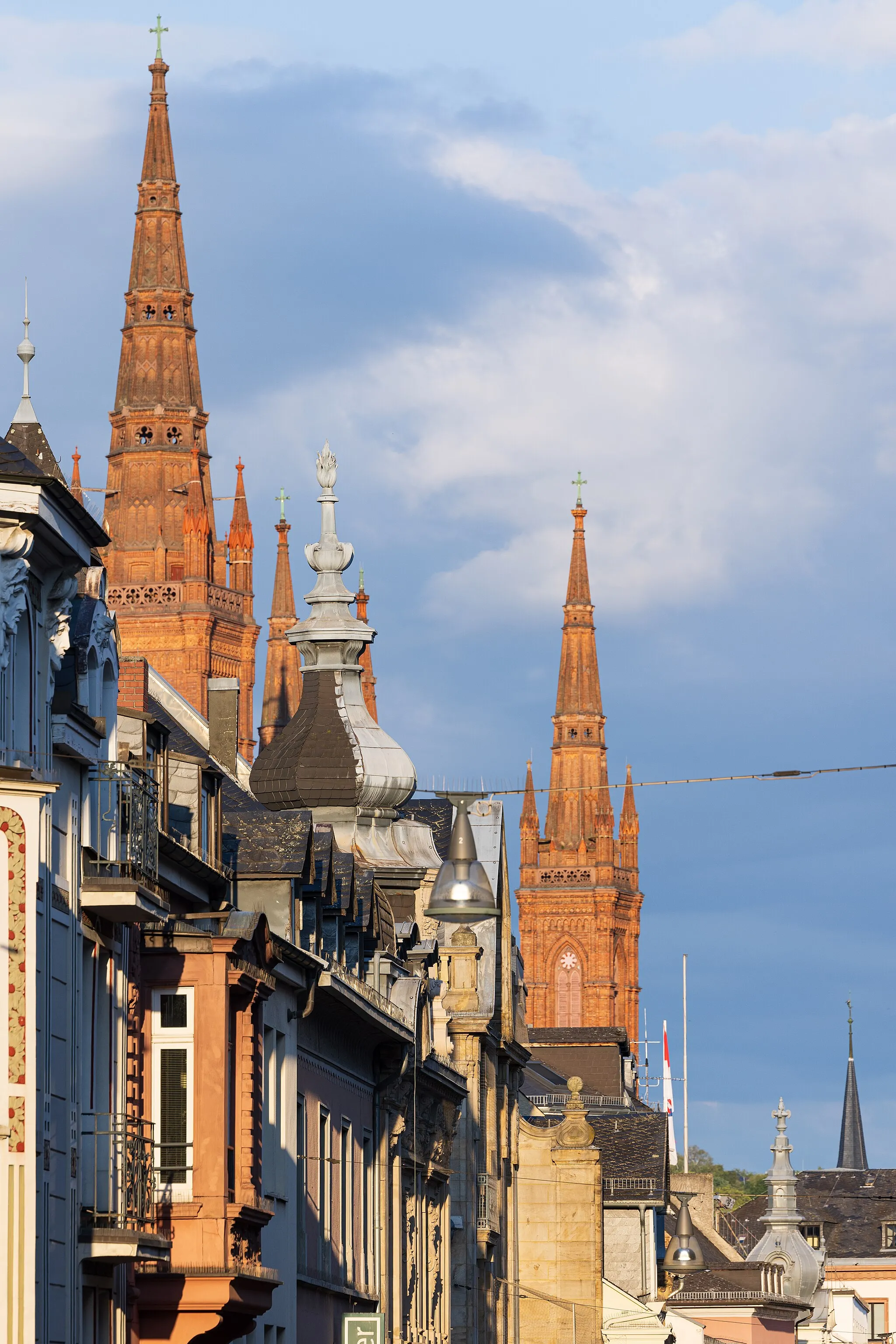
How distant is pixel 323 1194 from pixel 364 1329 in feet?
8.12

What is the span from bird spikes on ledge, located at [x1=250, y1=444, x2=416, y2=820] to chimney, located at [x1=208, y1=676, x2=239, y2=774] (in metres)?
7.57

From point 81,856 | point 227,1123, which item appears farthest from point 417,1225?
point 81,856

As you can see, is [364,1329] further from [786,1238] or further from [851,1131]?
[851,1131]

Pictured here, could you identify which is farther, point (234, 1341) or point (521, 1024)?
point (521, 1024)

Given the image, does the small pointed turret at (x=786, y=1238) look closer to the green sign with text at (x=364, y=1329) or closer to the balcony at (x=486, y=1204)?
the balcony at (x=486, y=1204)

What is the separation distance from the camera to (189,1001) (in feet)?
109

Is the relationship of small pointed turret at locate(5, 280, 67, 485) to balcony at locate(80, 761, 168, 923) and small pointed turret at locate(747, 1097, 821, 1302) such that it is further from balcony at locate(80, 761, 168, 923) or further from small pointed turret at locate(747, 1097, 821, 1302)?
small pointed turret at locate(747, 1097, 821, 1302)

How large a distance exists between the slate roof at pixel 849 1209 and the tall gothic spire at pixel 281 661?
3131cm

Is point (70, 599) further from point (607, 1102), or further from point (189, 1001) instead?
point (607, 1102)

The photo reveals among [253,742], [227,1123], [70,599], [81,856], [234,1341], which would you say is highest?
[253,742]

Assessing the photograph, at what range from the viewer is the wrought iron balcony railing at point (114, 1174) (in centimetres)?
2970

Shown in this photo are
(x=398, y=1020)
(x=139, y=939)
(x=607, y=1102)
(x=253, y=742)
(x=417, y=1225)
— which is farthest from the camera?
(x=253, y=742)

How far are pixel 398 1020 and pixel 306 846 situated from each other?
5.83 metres

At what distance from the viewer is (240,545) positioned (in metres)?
132
